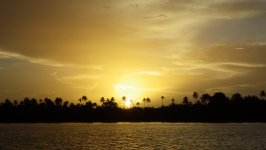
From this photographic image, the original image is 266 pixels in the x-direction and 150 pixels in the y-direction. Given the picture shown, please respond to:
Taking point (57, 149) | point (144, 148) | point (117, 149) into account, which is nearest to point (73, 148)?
point (57, 149)

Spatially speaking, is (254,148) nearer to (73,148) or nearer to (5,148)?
(73,148)

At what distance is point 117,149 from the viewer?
112 m

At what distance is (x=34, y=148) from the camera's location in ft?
369

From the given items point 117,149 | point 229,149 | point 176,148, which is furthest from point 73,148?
point 229,149

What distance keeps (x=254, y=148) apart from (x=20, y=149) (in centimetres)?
6234

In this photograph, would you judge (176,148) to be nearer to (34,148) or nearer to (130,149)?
(130,149)

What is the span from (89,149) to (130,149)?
11.1m

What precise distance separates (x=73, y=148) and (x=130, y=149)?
16136 millimetres

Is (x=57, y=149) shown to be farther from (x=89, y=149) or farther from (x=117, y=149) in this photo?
(x=117, y=149)

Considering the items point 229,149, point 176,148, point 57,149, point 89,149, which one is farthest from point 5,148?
point 229,149

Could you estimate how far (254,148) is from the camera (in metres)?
108

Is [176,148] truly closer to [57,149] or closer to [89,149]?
[89,149]

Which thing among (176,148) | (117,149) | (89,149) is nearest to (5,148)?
(89,149)

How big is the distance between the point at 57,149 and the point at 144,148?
934 inches
